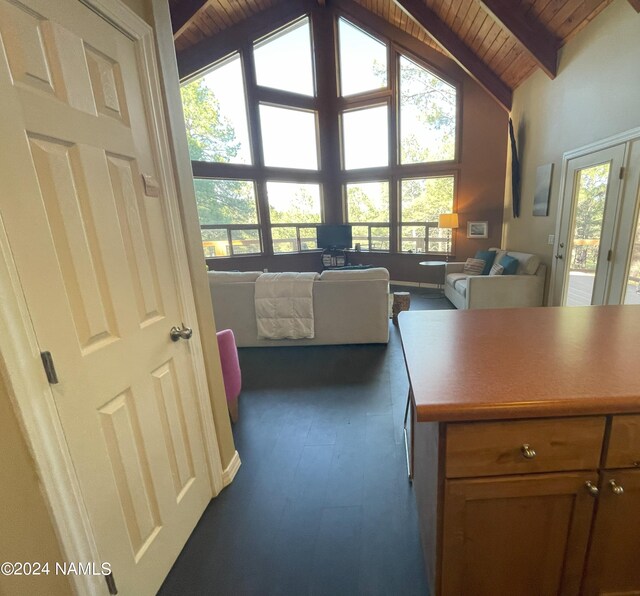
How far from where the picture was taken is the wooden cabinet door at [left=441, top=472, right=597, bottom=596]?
2.63 ft

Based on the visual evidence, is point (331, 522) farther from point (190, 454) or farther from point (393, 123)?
point (393, 123)

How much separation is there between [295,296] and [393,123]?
4.80 metres

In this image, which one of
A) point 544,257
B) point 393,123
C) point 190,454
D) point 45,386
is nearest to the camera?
point 45,386

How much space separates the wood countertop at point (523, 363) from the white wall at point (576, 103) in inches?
110

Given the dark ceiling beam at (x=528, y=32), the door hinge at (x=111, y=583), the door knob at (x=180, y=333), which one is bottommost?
the door hinge at (x=111, y=583)

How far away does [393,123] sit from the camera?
6027 millimetres

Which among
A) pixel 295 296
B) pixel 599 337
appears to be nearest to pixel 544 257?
pixel 295 296

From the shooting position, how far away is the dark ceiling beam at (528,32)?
339cm

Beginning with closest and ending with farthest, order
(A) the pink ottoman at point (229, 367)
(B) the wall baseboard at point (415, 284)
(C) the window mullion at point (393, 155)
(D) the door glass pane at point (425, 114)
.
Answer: (A) the pink ottoman at point (229, 367)
(D) the door glass pane at point (425, 114)
(C) the window mullion at point (393, 155)
(B) the wall baseboard at point (415, 284)

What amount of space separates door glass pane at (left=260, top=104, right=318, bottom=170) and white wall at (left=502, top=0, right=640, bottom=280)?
3.71 meters

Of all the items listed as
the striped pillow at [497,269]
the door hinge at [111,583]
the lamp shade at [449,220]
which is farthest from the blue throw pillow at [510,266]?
the door hinge at [111,583]

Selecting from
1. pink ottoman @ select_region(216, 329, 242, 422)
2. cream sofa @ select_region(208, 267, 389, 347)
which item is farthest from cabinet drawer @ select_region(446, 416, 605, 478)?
cream sofa @ select_region(208, 267, 389, 347)

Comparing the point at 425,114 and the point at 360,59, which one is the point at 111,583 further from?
the point at 360,59

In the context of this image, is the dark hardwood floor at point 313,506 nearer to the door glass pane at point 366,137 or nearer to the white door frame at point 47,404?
the white door frame at point 47,404
